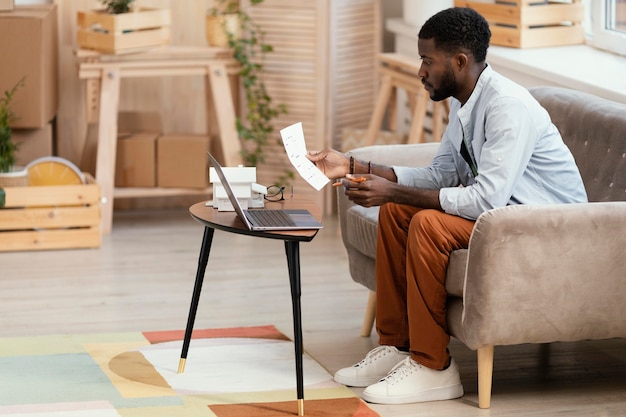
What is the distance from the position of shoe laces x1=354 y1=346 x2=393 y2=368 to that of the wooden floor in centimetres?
18

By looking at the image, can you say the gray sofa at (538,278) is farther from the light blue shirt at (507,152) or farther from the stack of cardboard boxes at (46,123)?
the stack of cardboard boxes at (46,123)

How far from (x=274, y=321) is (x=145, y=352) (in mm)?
529

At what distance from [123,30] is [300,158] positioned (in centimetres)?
225

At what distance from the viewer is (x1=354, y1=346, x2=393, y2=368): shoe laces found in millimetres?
3127

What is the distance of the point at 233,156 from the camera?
5.18 meters

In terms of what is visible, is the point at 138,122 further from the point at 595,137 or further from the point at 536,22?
the point at 595,137

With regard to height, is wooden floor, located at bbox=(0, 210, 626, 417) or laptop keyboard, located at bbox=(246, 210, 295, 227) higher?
laptop keyboard, located at bbox=(246, 210, 295, 227)

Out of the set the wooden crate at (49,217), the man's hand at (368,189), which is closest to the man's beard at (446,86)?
the man's hand at (368,189)

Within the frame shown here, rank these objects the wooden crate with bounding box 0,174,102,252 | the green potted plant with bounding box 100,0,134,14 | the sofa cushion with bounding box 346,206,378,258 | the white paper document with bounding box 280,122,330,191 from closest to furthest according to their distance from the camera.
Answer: the white paper document with bounding box 280,122,330,191 → the sofa cushion with bounding box 346,206,378,258 → the wooden crate with bounding box 0,174,102,252 → the green potted plant with bounding box 100,0,134,14

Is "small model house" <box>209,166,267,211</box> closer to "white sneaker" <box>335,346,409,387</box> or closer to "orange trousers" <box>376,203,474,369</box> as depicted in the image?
"orange trousers" <box>376,203,474,369</box>

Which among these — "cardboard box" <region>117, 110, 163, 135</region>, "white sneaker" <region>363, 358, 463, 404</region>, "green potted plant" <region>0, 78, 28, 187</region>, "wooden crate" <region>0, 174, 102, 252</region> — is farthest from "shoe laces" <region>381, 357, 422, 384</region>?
"cardboard box" <region>117, 110, 163, 135</region>

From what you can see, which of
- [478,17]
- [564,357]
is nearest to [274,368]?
[564,357]

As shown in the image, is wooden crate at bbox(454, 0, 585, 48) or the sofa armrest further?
wooden crate at bbox(454, 0, 585, 48)

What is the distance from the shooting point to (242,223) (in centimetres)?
282
